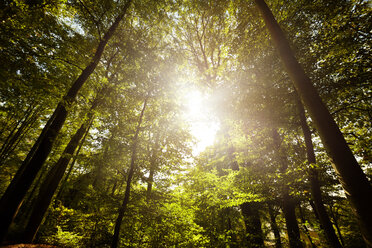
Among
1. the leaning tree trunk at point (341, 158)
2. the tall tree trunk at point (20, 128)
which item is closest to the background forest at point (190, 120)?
the leaning tree trunk at point (341, 158)

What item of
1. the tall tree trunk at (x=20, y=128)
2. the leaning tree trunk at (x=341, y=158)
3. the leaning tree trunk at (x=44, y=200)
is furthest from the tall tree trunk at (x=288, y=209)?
the tall tree trunk at (x=20, y=128)

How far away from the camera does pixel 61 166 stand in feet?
25.5

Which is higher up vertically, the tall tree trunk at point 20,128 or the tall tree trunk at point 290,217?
the tall tree trunk at point 20,128

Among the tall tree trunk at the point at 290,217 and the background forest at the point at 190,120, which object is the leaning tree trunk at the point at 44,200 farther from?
the tall tree trunk at the point at 290,217

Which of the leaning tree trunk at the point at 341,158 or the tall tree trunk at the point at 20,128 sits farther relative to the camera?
the tall tree trunk at the point at 20,128

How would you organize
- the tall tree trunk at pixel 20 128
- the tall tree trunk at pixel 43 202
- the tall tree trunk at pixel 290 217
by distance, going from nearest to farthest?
the tall tree trunk at pixel 43 202 → the tall tree trunk at pixel 290 217 → the tall tree trunk at pixel 20 128

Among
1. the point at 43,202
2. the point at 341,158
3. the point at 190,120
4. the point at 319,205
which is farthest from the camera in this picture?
the point at 190,120

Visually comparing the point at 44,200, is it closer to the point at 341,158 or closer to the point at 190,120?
the point at 190,120

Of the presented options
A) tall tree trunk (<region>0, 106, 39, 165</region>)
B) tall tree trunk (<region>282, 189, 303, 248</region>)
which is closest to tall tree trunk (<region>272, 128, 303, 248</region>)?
tall tree trunk (<region>282, 189, 303, 248</region>)

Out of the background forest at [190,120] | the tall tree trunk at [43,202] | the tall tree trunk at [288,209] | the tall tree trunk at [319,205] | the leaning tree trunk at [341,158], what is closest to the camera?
the leaning tree trunk at [341,158]

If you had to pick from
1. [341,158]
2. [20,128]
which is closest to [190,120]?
[341,158]

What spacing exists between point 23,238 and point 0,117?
1613cm

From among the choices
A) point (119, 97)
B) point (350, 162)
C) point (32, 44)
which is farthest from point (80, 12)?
point (350, 162)

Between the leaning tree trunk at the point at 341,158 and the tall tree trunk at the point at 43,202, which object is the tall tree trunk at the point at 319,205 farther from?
the tall tree trunk at the point at 43,202
